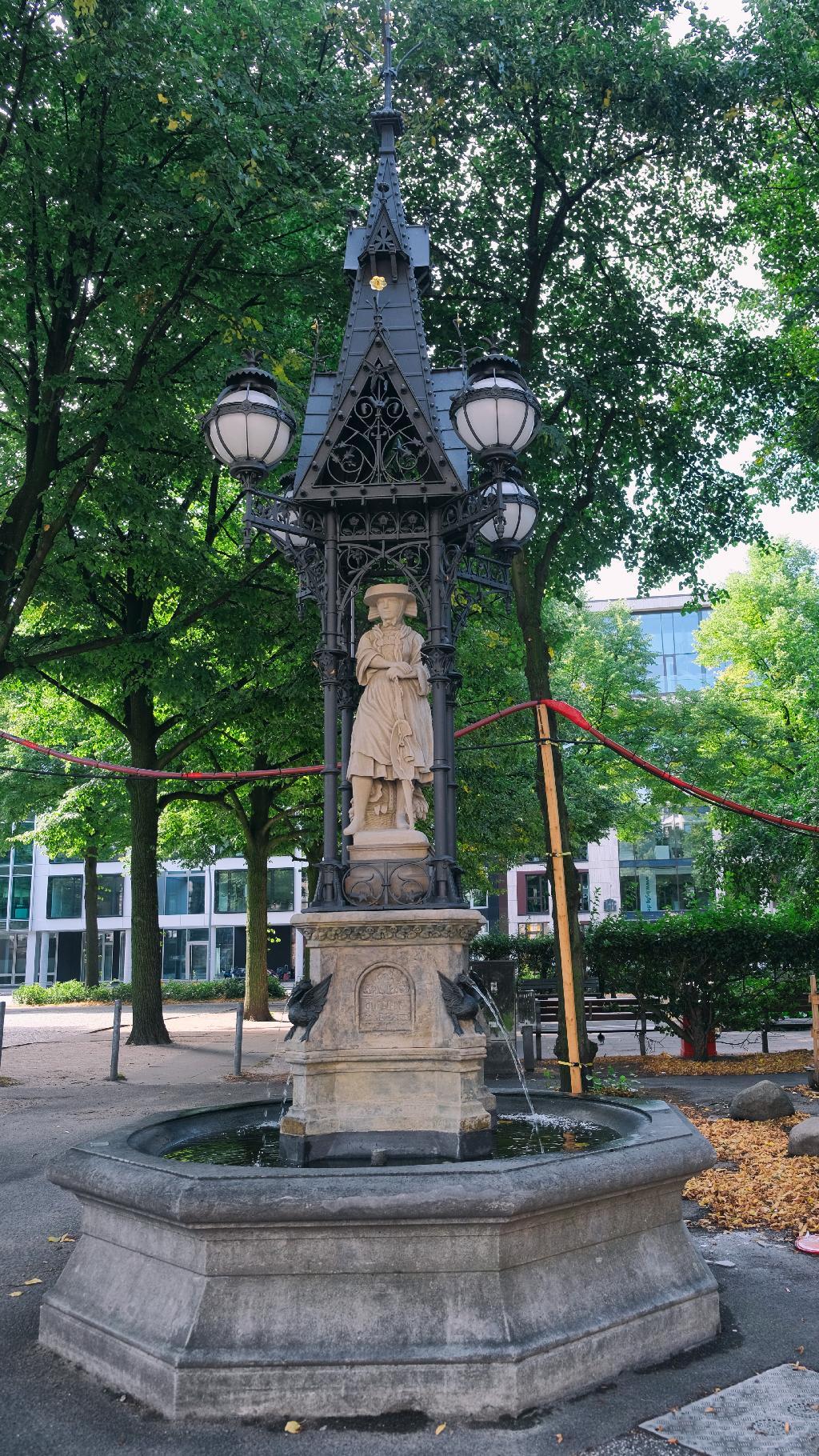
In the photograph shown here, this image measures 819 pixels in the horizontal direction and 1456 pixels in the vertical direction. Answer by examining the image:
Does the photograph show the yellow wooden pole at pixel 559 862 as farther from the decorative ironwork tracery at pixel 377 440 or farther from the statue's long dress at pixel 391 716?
the decorative ironwork tracery at pixel 377 440

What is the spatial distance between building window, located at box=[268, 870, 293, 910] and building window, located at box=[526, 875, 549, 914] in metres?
13.2

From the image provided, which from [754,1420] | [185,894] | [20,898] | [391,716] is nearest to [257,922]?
[391,716]

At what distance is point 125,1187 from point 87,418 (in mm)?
10147

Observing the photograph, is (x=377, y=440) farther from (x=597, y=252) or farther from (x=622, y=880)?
(x=622, y=880)

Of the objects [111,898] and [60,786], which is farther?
[111,898]

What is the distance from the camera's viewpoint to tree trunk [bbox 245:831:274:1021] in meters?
25.3

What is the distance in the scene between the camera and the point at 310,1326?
431 centimetres

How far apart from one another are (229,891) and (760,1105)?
5086cm

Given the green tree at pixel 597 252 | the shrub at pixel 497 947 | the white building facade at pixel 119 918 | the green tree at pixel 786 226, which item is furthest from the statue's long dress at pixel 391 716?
the white building facade at pixel 119 918

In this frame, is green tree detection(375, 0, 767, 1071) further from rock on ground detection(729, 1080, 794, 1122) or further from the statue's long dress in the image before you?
→ the statue's long dress

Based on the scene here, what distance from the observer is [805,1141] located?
901cm

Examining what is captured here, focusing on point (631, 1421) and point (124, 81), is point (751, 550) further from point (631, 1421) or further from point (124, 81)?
point (631, 1421)

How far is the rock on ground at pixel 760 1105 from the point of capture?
35.8 feet

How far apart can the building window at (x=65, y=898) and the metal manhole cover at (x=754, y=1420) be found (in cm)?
5735
